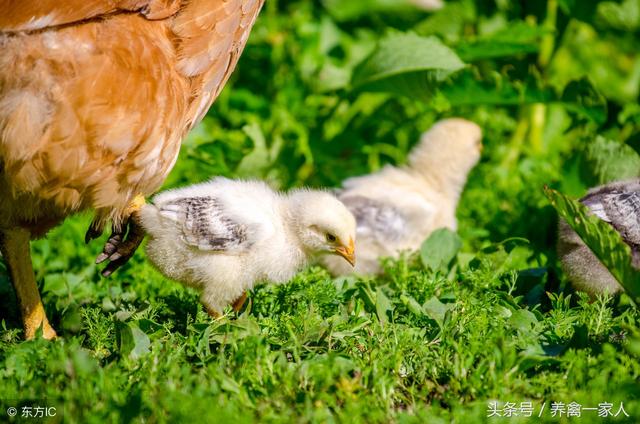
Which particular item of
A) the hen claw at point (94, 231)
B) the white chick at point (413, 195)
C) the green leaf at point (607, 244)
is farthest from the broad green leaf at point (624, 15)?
the hen claw at point (94, 231)

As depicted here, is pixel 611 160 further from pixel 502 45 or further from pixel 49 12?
pixel 49 12

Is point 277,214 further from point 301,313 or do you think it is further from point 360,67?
point 360,67

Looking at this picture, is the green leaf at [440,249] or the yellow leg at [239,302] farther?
the green leaf at [440,249]

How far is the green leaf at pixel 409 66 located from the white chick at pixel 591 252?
47.8 inches

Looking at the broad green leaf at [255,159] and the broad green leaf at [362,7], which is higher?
the broad green leaf at [362,7]

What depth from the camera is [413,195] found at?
17.0ft

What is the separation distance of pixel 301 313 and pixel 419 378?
56 centimetres

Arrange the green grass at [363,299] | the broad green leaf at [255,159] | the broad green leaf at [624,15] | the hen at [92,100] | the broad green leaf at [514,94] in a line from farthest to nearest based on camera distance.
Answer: the broad green leaf at [624,15]
the broad green leaf at [255,159]
the broad green leaf at [514,94]
the hen at [92,100]
the green grass at [363,299]

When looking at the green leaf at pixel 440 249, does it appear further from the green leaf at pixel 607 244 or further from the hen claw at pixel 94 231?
the hen claw at pixel 94 231

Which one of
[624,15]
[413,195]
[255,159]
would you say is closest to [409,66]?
[413,195]

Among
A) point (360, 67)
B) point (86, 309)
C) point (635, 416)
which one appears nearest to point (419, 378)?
point (635, 416)

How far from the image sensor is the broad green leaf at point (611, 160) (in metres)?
4.77

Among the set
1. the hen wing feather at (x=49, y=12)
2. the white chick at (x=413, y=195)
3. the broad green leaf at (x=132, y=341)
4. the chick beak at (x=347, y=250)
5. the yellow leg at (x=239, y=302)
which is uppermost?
the hen wing feather at (x=49, y=12)

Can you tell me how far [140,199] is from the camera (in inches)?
149
